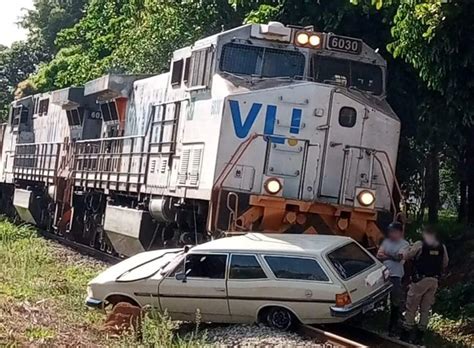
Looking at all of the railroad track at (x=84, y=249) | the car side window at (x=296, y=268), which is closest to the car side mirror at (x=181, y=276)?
the car side window at (x=296, y=268)

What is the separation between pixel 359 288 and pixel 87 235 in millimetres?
11487

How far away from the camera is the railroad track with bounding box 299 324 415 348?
8995 mm

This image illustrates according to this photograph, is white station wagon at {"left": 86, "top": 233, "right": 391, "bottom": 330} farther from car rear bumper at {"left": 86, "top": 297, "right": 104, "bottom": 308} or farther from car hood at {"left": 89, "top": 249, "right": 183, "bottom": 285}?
car rear bumper at {"left": 86, "top": 297, "right": 104, "bottom": 308}

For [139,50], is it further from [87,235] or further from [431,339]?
[431,339]

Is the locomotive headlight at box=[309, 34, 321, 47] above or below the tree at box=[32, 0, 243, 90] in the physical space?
below

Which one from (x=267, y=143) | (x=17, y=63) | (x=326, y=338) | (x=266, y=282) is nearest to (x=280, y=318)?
(x=266, y=282)

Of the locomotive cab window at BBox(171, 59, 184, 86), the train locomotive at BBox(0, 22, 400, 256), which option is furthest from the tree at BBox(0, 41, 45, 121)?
the train locomotive at BBox(0, 22, 400, 256)

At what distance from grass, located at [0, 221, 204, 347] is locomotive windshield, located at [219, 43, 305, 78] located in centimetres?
403

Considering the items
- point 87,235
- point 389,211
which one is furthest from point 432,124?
point 87,235

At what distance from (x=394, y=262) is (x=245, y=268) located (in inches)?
84.8

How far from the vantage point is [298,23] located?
55.6 feet

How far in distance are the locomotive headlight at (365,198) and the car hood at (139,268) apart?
2619mm

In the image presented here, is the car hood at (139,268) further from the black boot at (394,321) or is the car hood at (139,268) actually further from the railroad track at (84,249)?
the railroad track at (84,249)

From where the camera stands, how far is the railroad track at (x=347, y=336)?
9.00m
